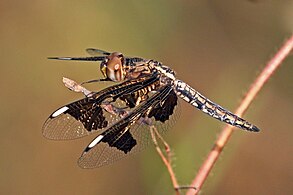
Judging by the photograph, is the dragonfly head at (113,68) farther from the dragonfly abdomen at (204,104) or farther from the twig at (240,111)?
the twig at (240,111)

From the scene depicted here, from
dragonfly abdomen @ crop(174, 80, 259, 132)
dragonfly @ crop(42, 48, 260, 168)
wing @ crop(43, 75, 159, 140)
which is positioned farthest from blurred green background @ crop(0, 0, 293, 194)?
wing @ crop(43, 75, 159, 140)

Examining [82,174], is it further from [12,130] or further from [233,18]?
[233,18]

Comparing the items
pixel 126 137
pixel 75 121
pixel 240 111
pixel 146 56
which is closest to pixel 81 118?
pixel 75 121

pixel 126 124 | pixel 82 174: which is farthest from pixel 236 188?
pixel 126 124

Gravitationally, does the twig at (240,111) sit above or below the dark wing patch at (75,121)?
above

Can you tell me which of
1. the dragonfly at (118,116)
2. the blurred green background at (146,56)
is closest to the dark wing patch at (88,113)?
the dragonfly at (118,116)

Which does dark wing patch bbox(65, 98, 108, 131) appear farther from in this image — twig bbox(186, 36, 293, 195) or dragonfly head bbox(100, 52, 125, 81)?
twig bbox(186, 36, 293, 195)

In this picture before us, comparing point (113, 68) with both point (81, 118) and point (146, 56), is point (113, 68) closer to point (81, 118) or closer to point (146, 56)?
point (81, 118)
